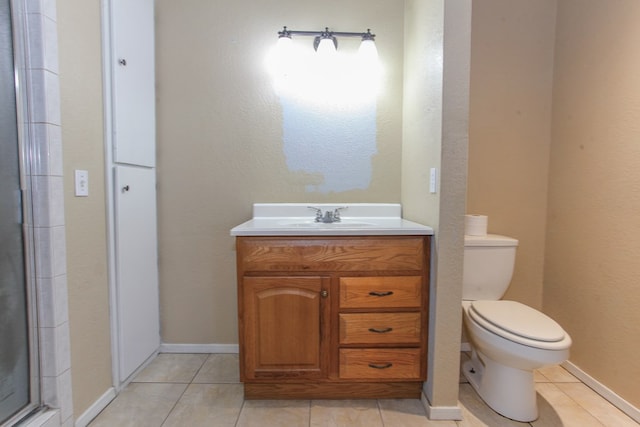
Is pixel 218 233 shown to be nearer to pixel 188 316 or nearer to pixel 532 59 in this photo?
pixel 188 316

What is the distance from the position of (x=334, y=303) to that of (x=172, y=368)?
1.10 metres

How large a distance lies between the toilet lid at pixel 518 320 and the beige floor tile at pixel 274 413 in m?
0.94

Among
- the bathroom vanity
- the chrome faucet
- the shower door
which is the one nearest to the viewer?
the shower door

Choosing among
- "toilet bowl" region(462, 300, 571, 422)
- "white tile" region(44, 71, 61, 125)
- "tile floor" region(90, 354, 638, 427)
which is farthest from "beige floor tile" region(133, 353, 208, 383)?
"toilet bowl" region(462, 300, 571, 422)

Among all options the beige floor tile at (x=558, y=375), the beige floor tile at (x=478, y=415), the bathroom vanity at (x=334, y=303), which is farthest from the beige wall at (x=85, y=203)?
the beige floor tile at (x=558, y=375)

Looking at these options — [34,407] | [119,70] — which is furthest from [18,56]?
[34,407]

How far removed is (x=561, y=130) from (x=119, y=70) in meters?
2.44

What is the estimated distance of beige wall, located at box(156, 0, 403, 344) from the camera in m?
1.90

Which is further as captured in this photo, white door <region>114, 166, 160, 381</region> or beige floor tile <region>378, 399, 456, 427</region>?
white door <region>114, 166, 160, 381</region>

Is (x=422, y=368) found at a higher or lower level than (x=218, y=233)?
lower

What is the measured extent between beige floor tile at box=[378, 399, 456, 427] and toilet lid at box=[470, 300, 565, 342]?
495 millimetres

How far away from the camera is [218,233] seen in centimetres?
197

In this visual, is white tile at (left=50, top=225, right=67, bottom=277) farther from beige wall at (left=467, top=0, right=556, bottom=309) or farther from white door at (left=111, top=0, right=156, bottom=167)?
beige wall at (left=467, top=0, right=556, bottom=309)

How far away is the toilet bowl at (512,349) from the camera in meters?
1.29
